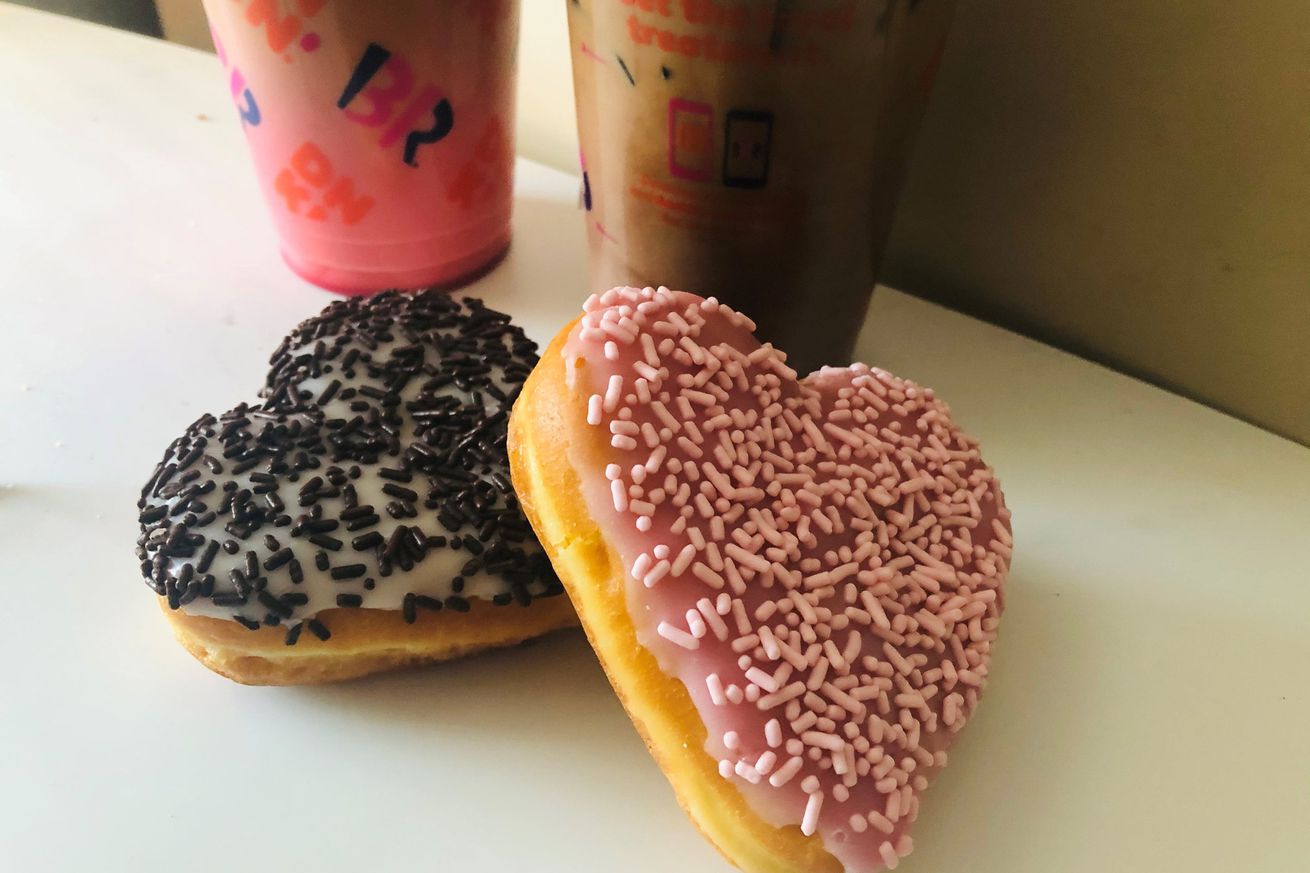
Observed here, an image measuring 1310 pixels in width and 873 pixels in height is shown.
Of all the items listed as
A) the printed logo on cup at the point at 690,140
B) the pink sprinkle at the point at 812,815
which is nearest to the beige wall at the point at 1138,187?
the printed logo on cup at the point at 690,140

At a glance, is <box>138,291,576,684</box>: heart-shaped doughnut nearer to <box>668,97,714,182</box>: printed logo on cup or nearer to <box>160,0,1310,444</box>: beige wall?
<box>668,97,714,182</box>: printed logo on cup

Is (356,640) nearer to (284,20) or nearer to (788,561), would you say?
(788,561)

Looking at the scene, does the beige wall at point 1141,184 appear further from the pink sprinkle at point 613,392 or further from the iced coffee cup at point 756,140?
the pink sprinkle at point 613,392

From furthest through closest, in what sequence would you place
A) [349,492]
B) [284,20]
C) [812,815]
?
Answer: [284,20], [349,492], [812,815]

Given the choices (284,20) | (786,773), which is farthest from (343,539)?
(284,20)

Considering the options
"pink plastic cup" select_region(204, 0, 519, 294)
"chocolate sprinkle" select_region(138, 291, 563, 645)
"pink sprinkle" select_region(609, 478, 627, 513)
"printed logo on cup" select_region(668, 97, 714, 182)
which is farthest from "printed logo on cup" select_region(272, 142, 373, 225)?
"pink sprinkle" select_region(609, 478, 627, 513)
